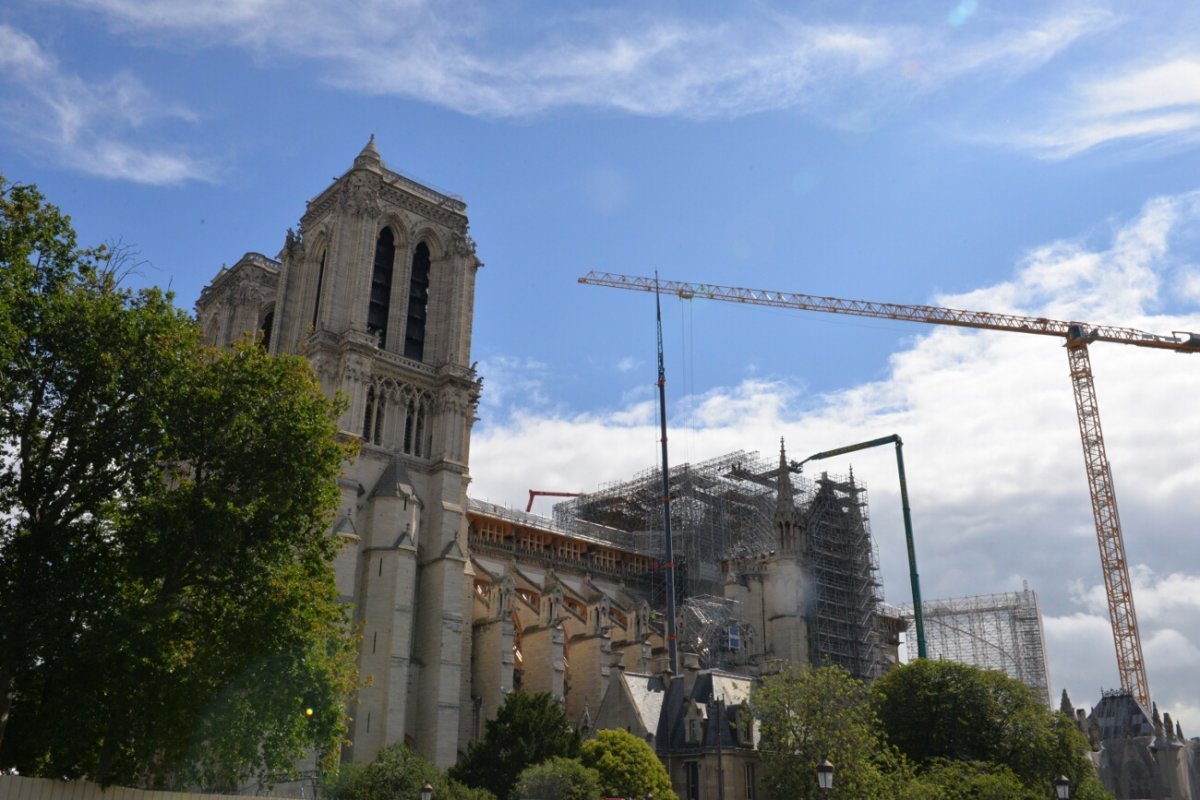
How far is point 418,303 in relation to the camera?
6669cm

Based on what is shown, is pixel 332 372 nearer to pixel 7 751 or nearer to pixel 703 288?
pixel 7 751

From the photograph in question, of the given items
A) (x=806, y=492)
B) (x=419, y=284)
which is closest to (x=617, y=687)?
(x=419, y=284)

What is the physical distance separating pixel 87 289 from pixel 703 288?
78875 millimetres

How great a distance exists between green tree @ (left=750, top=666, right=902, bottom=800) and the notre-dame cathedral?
370cm

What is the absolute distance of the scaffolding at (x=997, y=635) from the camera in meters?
110

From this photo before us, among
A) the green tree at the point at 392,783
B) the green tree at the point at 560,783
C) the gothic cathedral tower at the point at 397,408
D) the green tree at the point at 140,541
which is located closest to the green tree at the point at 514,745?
the green tree at the point at 392,783

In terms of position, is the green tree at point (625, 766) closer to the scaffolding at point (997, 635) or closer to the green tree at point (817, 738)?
the green tree at point (817, 738)

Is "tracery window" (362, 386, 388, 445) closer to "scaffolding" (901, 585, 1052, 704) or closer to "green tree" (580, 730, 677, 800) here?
"green tree" (580, 730, 677, 800)

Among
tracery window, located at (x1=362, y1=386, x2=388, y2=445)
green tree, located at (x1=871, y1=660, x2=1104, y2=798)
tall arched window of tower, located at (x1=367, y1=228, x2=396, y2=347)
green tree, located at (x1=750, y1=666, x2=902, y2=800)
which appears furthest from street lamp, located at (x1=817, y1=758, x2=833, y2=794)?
tall arched window of tower, located at (x1=367, y1=228, x2=396, y2=347)

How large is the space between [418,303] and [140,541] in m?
40.2

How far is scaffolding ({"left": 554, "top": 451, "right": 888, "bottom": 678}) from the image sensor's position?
75688mm

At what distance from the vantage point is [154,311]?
98.7 ft

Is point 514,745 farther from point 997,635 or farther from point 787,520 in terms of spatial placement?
point 997,635

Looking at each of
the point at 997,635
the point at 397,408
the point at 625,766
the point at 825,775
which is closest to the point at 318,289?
the point at 397,408
